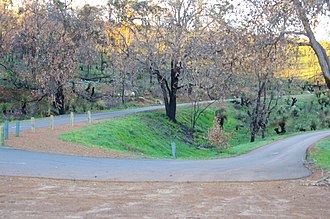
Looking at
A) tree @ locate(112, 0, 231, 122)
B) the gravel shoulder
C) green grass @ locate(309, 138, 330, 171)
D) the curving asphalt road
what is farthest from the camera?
tree @ locate(112, 0, 231, 122)

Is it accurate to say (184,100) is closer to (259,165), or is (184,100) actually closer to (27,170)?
(259,165)

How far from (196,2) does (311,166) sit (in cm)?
2123

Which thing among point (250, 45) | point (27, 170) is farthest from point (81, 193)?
point (250, 45)

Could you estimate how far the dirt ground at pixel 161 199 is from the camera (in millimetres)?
9148

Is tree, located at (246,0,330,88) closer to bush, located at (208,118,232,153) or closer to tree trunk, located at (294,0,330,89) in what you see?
tree trunk, located at (294,0,330,89)

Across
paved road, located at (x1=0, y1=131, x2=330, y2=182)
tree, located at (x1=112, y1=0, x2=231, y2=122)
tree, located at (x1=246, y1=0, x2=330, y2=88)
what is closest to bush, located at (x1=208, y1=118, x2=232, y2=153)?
tree, located at (x1=112, y1=0, x2=231, y2=122)

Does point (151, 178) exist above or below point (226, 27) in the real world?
below

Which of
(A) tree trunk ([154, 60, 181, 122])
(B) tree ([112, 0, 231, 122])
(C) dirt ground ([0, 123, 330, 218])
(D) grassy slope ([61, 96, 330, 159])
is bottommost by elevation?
(D) grassy slope ([61, 96, 330, 159])

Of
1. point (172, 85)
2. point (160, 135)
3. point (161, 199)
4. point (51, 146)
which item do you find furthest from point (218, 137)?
point (161, 199)

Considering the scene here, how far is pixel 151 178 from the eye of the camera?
45.2 feet

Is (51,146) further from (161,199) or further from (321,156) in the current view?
(321,156)

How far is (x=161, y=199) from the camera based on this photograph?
1070cm

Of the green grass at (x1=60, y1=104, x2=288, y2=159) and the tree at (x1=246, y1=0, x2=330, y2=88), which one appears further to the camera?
the green grass at (x1=60, y1=104, x2=288, y2=159)

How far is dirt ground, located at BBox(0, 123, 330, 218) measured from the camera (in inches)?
360
